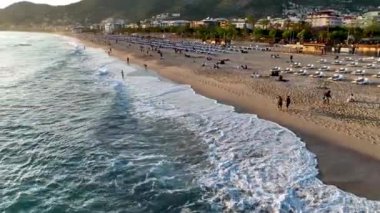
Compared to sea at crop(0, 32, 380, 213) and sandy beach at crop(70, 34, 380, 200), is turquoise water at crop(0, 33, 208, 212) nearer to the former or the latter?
sea at crop(0, 32, 380, 213)

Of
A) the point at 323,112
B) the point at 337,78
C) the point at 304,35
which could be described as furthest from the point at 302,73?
the point at 304,35

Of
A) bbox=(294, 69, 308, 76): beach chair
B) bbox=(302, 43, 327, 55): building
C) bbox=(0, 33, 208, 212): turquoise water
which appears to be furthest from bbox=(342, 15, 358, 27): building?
bbox=(0, 33, 208, 212): turquoise water

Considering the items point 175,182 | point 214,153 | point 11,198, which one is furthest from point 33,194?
point 214,153

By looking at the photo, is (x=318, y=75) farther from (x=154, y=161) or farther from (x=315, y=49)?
(x=315, y=49)

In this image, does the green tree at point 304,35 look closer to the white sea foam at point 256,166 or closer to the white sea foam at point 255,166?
the white sea foam at point 255,166

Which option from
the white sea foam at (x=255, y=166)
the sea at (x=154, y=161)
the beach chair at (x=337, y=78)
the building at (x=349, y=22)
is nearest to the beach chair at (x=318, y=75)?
the beach chair at (x=337, y=78)

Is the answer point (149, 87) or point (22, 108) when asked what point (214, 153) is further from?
point (149, 87)
